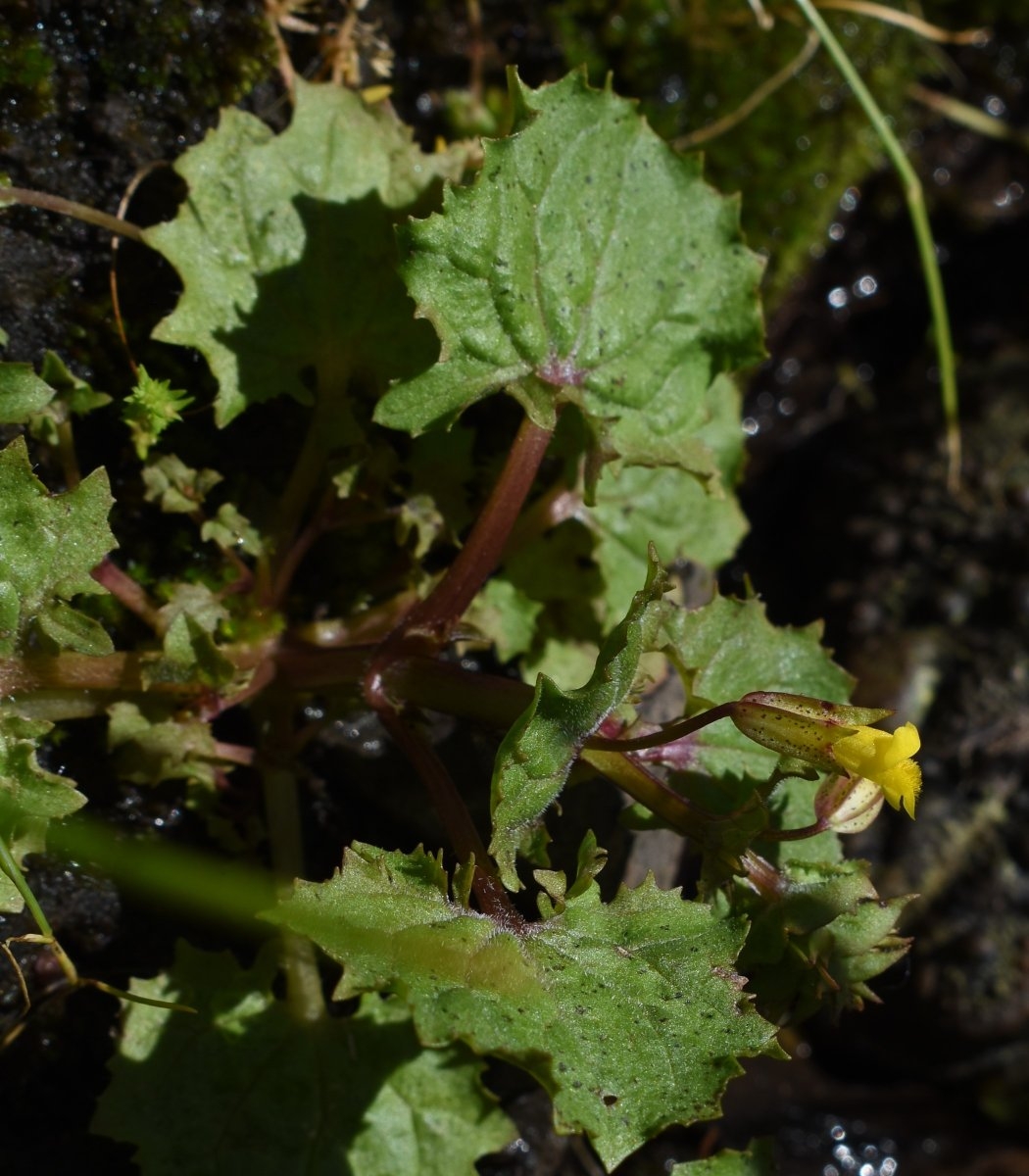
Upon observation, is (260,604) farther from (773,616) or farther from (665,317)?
(773,616)

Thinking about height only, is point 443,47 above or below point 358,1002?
above

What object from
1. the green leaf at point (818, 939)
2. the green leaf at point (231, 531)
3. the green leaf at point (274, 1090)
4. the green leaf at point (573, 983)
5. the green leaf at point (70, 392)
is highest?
the green leaf at point (70, 392)

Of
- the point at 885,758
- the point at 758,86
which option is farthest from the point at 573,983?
the point at 758,86

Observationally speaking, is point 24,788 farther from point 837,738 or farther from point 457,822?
point 837,738

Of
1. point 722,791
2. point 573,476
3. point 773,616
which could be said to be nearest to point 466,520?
point 573,476

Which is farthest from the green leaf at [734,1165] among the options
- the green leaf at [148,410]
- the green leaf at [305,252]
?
the green leaf at [148,410]

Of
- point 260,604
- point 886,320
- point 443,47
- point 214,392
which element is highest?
point 443,47

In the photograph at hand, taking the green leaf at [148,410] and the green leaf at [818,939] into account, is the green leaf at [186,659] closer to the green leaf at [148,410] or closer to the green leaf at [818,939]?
the green leaf at [148,410]

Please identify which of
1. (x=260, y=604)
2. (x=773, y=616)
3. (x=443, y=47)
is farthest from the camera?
(x=773, y=616)
